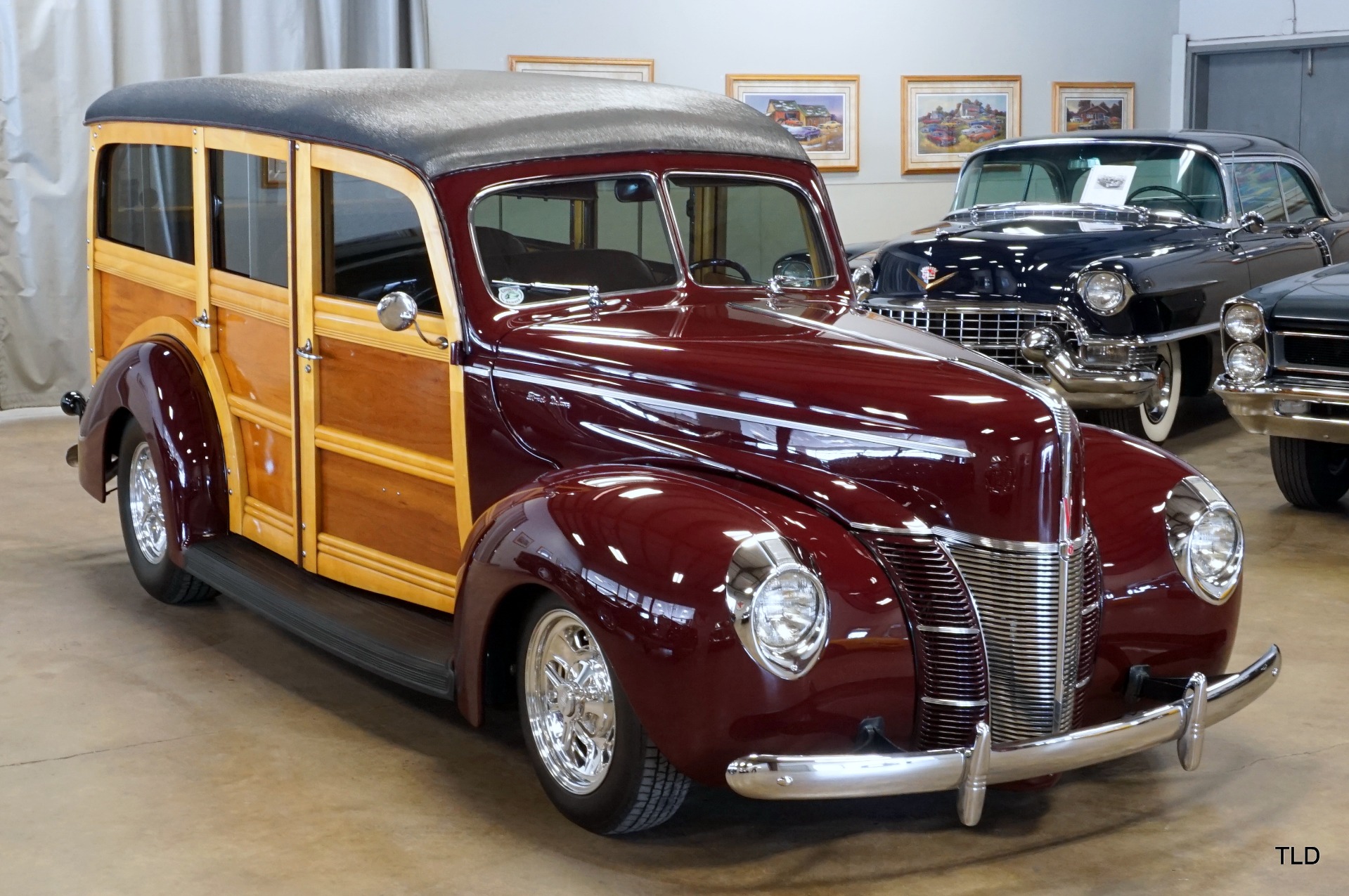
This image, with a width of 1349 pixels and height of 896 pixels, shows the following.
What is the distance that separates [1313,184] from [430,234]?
21.9 feet

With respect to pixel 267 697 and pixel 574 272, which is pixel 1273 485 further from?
pixel 267 697

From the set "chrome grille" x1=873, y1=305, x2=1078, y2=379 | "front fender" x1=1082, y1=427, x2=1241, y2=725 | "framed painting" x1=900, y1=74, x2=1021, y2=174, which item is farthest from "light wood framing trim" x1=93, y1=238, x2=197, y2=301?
"framed painting" x1=900, y1=74, x2=1021, y2=174

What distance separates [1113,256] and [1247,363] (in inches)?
48.5

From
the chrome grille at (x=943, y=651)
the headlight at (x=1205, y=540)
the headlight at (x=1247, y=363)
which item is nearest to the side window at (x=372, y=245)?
the chrome grille at (x=943, y=651)

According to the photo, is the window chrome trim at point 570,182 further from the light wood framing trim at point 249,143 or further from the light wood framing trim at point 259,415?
the light wood framing trim at point 259,415

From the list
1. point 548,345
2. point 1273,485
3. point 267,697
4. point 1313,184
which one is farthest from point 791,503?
point 1313,184

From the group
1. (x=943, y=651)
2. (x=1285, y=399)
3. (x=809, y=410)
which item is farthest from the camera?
(x=1285, y=399)

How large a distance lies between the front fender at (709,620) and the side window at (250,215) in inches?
65.2

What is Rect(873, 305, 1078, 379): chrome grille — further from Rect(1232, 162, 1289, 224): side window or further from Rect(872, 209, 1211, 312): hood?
Rect(1232, 162, 1289, 224): side window

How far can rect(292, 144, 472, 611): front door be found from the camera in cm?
372

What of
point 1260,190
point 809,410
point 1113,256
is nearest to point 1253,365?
point 1113,256

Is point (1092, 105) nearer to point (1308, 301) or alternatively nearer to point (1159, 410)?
point (1159, 410)

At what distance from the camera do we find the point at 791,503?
3010 mm

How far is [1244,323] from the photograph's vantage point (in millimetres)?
5938
